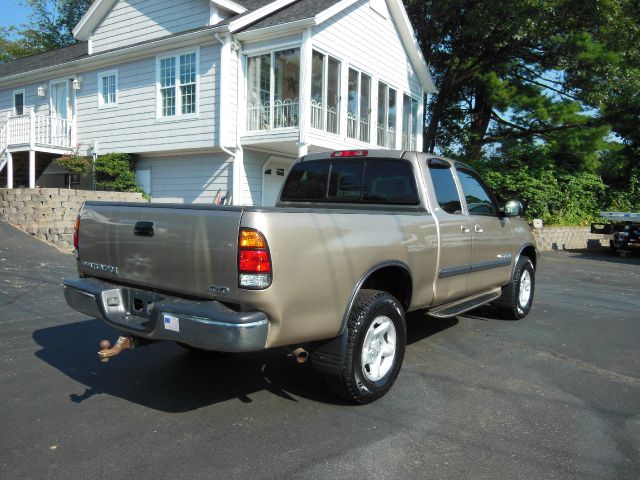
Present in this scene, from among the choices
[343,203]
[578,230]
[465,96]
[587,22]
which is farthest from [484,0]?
[343,203]

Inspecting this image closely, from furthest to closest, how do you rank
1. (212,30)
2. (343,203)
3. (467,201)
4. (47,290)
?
1. (212,30)
2. (47,290)
3. (467,201)
4. (343,203)

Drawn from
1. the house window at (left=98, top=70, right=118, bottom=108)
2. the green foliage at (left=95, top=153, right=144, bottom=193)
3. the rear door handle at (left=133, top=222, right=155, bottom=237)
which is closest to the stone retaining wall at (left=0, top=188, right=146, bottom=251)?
the green foliage at (left=95, top=153, right=144, bottom=193)

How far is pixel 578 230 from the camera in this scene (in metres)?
19.1

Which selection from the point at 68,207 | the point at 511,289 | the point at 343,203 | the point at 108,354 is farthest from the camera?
the point at 68,207

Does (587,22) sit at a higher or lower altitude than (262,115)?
higher

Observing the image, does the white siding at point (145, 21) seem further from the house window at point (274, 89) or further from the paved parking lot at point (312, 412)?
the paved parking lot at point (312, 412)

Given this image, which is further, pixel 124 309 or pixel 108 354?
pixel 124 309

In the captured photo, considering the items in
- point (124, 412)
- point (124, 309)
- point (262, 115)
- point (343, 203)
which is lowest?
point (124, 412)

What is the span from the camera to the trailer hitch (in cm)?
355

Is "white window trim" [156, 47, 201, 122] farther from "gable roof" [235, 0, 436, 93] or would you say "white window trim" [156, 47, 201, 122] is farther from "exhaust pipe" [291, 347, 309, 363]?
"exhaust pipe" [291, 347, 309, 363]

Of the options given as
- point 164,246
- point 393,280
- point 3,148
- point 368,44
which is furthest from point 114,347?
point 3,148

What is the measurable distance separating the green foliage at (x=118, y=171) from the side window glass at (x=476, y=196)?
42.2 feet

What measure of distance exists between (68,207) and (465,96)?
65.3 feet

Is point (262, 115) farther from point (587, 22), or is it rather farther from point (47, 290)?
point (587, 22)
